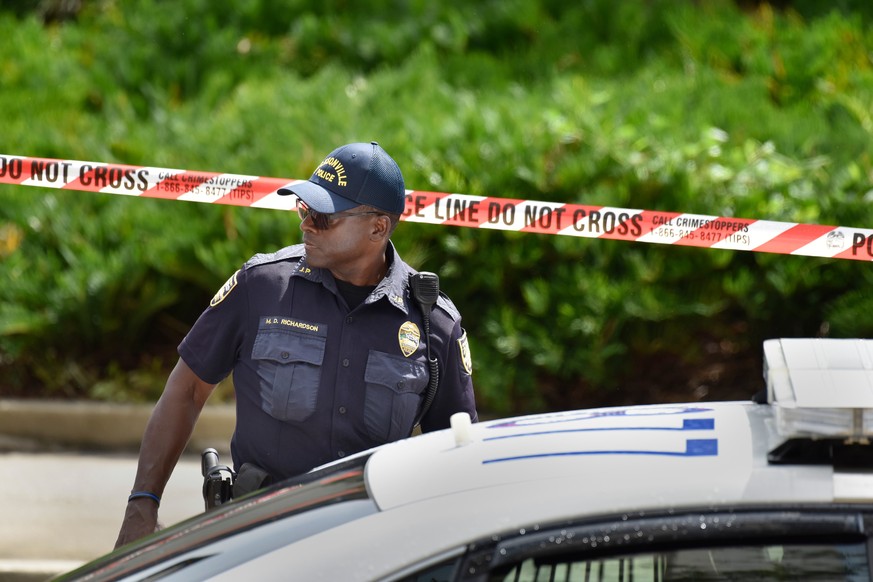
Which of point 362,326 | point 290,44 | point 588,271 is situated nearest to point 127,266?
point 588,271

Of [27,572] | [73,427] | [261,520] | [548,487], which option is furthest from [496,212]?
[73,427]

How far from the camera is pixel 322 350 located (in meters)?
3.30

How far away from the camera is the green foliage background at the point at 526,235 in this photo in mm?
7316

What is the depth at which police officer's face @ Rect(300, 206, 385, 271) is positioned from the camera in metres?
3.41

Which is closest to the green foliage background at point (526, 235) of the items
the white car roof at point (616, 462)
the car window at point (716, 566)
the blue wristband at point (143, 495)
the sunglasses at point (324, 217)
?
the sunglasses at point (324, 217)

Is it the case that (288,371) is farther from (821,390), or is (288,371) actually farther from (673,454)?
(821,390)

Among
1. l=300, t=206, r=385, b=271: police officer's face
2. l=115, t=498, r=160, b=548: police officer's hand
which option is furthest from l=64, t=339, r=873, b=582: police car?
l=300, t=206, r=385, b=271: police officer's face

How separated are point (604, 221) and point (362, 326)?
197 cm

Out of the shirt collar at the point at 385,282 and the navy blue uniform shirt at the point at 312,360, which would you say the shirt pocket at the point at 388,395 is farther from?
the shirt collar at the point at 385,282

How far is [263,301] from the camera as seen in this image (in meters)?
3.37

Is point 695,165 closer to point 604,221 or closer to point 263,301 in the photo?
point 604,221

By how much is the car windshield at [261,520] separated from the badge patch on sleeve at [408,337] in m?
0.68

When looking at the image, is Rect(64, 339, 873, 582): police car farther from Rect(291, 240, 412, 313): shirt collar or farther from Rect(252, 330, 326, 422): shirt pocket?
Rect(291, 240, 412, 313): shirt collar

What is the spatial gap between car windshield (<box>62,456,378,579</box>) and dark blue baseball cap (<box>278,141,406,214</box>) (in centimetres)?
89
